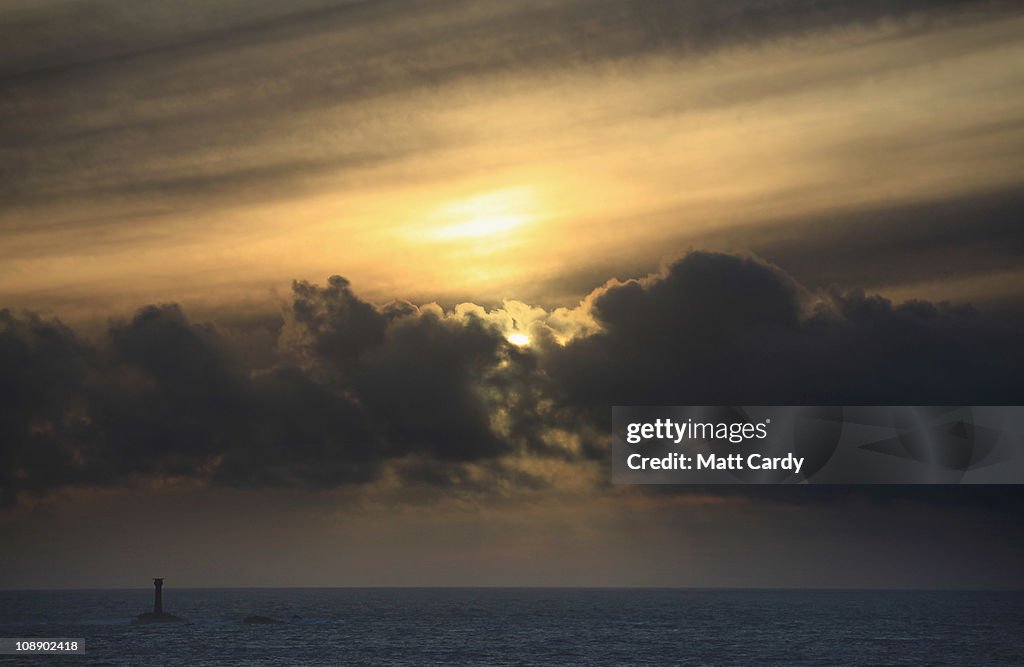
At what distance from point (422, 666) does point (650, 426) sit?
84.8 meters

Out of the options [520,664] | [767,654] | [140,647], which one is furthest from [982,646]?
[140,647]

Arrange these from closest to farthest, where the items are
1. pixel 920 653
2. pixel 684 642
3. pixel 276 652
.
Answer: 1. pixel 276 652
2. pixel 920 653
3. pixel 684 642

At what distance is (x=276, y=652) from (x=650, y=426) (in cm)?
10663

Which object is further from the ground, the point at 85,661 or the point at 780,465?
the point at 780,465

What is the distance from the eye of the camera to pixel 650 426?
6825cm

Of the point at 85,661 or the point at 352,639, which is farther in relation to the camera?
the point at 352,639

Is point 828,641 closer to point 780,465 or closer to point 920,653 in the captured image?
point 920,653

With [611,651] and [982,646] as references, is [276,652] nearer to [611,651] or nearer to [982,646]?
[611,651]

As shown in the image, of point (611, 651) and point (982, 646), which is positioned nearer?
point (611, 651)

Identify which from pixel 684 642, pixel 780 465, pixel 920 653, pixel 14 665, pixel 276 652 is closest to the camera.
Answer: pixel 780 465

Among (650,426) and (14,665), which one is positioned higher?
(650,426)

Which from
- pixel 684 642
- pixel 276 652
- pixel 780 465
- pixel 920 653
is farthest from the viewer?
pixel 684 642

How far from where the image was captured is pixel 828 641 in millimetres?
196375

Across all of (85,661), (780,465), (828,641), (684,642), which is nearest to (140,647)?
(85,661)
